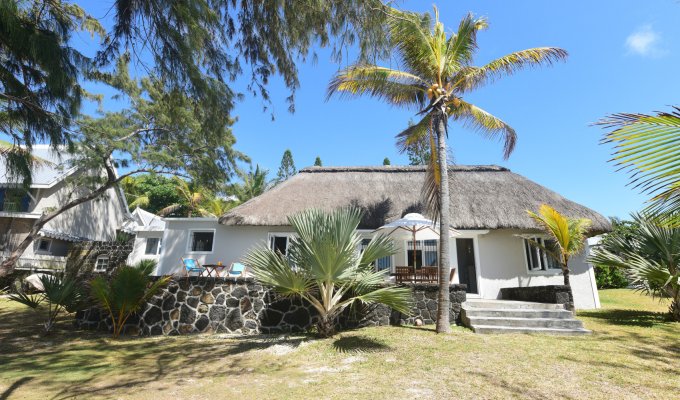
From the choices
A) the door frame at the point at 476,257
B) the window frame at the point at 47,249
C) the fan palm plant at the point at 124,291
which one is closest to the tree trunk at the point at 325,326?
the fan palm plant at the point at 124,291

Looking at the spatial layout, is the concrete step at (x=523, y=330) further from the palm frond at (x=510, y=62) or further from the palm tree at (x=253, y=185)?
the palm tree at (x=253, y=185)

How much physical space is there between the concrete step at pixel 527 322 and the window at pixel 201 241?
1031 cm

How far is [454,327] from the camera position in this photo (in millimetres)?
8578

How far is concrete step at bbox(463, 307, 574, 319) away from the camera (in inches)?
326

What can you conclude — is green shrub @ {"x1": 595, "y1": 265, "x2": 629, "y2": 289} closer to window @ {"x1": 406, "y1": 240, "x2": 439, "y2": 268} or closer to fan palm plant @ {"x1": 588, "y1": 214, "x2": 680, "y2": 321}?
fan palm plant @ {"x1": 588, "y1": 214, "x2": 680, "y2": 321}

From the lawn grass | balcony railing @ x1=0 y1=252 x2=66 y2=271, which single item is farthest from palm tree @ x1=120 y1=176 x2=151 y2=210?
the lawn grass

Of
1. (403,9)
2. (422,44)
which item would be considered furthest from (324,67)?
(422,44)

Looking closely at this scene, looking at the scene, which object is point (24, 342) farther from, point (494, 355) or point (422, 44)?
point (422, 44)

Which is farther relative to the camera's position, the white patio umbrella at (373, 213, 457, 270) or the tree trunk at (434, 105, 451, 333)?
the white patio umbrella at (373, 213, 457, 270)

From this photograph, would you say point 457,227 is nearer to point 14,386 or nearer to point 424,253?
point 424,253

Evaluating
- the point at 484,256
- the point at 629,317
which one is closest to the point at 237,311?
the point at 484,256

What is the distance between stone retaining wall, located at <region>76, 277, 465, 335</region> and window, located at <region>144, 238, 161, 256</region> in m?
11.6

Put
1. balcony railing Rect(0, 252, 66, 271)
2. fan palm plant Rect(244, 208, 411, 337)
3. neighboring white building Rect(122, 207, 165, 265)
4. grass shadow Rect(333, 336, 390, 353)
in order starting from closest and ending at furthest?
grass shadow Rect(333, 336, 390, 353)
fan palm plant Rect(244, 208, 411, 337)
balcony railing Rect(0, 252, 66, 271)
neighboring white building Rect(122, 207, 165, 265)

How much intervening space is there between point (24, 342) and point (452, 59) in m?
13.2
